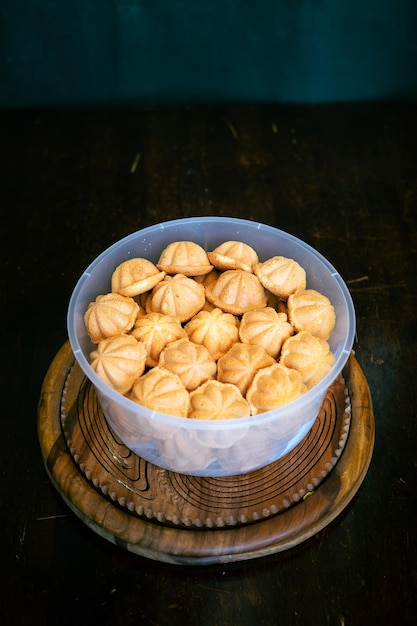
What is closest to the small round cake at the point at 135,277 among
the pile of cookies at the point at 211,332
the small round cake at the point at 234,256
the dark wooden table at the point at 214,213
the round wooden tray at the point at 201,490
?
the pile of cookies at the point at 211,332

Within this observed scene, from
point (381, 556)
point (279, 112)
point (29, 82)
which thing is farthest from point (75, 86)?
point (381, 556)

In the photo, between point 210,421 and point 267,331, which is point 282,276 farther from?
point 210,421

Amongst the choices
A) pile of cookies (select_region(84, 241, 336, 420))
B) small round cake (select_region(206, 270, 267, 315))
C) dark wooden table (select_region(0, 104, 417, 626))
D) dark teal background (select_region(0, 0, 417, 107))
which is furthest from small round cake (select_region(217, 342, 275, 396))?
dark teal background (select_region(0, 0, 417, 107))

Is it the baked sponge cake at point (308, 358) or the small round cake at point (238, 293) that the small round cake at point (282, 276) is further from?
the baked sponge cake at point (308, 358)

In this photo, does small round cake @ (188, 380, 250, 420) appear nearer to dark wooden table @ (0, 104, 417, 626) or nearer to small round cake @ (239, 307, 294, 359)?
small round cake @ (239, 307, 294, 359)

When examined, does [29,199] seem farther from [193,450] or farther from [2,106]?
[193,450]

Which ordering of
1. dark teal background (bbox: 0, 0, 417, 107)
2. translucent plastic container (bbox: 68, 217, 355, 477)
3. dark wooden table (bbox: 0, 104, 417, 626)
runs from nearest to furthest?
translucent plastic container (bbox: 68, 217, 355, 477) → dark wooden table (bbox: 0, 104, 417, 626) → dark teal background (bbox: 0, 0, 417, 107)
